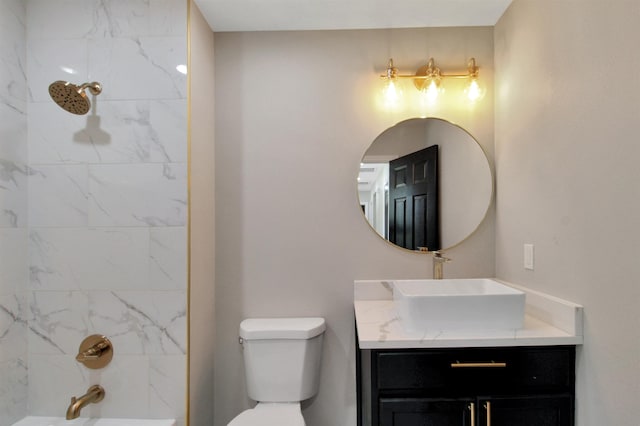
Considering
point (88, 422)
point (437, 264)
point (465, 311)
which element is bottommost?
point (88, 422)

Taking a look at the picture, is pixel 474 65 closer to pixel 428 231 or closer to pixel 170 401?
pixel 428 231

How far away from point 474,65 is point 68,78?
1.99 m

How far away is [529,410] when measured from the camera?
1337 mm

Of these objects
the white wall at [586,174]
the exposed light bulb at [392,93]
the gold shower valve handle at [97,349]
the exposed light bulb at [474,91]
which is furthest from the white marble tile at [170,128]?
the white wall at [586,174]

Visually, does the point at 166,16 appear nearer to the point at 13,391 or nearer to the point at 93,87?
the point at 93,87

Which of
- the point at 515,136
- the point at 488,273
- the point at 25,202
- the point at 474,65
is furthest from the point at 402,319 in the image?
the point at 25,202

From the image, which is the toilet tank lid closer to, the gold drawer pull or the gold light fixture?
the gold drawer pull

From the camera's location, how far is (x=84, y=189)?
66.0 inches

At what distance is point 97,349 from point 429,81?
206cm

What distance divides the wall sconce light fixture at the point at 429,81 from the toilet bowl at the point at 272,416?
161cm

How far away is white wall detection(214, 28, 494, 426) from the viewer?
1.98m

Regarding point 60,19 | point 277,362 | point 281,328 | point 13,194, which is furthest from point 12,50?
point 277,362

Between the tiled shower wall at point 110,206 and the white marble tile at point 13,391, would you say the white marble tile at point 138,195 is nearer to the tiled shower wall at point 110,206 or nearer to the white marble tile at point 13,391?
the tiled shower wall at point 110,206

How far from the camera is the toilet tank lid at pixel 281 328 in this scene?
1.76 metres
